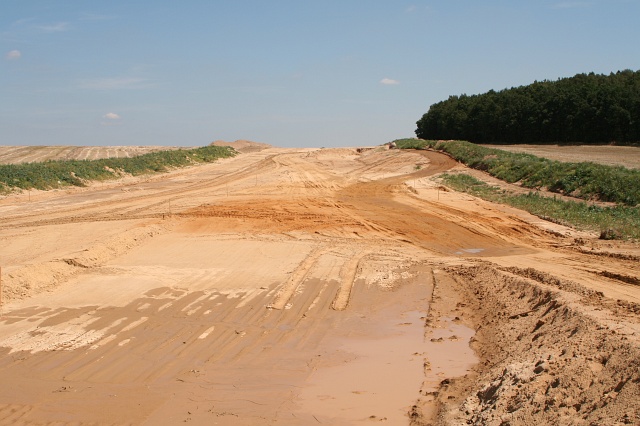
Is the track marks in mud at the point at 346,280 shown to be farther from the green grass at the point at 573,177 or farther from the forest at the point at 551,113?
the forest at the point at 551,113

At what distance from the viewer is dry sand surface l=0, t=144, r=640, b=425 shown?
6.65 meters

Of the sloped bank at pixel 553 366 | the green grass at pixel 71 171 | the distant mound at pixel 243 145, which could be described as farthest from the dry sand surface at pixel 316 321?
the distant mound at pixel 243 145

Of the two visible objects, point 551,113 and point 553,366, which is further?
point 551,113

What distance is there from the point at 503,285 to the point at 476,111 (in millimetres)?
69460

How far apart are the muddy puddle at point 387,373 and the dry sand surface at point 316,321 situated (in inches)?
1.3

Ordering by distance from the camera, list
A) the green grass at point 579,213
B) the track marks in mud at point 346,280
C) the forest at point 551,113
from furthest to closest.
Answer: the forest at point 551,113 < the green grass at point 579,213 < the track marks in mud at point 346,280

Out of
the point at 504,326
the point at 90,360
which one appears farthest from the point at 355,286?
the point at 90,360

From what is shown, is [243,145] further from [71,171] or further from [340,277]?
[340,277]

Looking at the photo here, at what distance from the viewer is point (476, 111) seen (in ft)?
254

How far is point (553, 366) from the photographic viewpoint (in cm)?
643

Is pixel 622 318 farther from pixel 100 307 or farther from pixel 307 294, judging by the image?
pixel 100 307

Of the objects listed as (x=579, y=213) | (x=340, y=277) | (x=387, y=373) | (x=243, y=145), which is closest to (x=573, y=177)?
(x=579, y=213)

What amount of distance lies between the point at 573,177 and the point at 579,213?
20.1 feet

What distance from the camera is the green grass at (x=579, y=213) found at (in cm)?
1565
